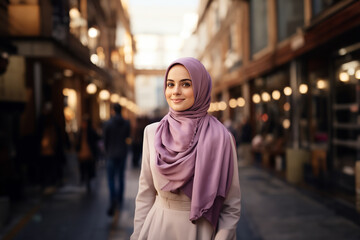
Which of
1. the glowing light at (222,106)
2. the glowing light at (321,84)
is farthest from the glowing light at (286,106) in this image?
the glowing light at (222,106)

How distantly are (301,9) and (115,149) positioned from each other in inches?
290

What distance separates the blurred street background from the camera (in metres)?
6.47

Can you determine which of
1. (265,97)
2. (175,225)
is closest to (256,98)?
(265,97)

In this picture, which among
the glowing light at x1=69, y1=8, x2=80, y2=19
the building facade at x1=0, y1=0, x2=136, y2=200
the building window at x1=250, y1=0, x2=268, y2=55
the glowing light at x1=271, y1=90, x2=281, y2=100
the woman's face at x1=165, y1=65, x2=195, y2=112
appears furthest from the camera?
the building window at x1=250, y1=0, x2=268, y2=55

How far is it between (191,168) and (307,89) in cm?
967

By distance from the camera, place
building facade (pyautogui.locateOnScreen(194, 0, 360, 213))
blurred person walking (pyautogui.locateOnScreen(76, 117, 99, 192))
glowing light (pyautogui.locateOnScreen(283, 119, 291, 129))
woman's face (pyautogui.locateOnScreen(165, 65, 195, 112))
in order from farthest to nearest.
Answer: glowing light (pyautogui.locateOnScreen(283, 119, 291, 129)), blurred person walking (pyautogui.locateOnScreen(76, 117, 99, 192)), building facade (pyautogui.locateOnScreen(194, 0, 360, 213)), woman's face (pyautogui.locateOnScreen(165, 65, 195, 112))

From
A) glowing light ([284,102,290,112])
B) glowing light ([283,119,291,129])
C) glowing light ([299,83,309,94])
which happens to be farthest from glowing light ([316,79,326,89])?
glowing light ([283,119,291,129])

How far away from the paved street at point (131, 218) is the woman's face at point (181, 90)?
3734 mm

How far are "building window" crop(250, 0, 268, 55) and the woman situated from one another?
13.1 meters

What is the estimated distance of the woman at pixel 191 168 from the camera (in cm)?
213

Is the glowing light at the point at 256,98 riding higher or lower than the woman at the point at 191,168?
higher

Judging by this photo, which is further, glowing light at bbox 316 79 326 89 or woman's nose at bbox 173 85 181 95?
glowing light at bbox 316 79 326 89

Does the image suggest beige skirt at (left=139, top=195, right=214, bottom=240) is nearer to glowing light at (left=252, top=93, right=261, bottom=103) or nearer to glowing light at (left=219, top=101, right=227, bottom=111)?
glowing light at (left=252, top=93, right=261, bottom=103)

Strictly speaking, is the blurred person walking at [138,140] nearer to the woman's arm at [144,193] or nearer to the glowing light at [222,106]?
the woman's arm at [144,193]
